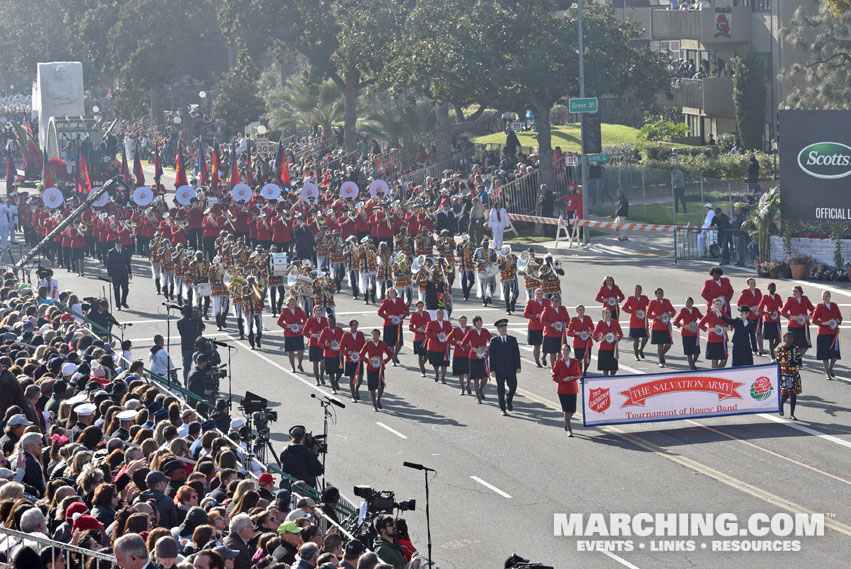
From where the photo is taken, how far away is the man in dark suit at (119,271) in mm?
35188

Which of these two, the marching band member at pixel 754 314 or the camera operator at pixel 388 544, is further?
the marching band member at pixel 754 314

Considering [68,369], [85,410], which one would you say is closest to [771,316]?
[68,369]

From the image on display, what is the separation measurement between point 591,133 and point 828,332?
17.5 m

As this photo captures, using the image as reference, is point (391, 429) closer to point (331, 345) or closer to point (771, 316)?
point (331, 345)

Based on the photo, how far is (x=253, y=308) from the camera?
30578 millimetres

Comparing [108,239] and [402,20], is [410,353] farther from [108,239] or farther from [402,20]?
[402,20]

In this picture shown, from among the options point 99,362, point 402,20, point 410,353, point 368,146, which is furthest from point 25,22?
point 99,362

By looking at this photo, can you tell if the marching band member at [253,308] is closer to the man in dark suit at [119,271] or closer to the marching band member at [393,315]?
the marching band member at [393,315]

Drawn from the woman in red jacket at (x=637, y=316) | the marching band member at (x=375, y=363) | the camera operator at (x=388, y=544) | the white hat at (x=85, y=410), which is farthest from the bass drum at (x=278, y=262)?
the camera operator at (x=388, y=544)

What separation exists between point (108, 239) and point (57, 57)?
184 ft

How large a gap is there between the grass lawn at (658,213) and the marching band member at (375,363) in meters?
21.9

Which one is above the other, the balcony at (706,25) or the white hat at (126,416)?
the balcony at (706,25)

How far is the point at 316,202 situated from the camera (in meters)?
43.3

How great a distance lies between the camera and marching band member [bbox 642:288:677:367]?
27.3 metres
